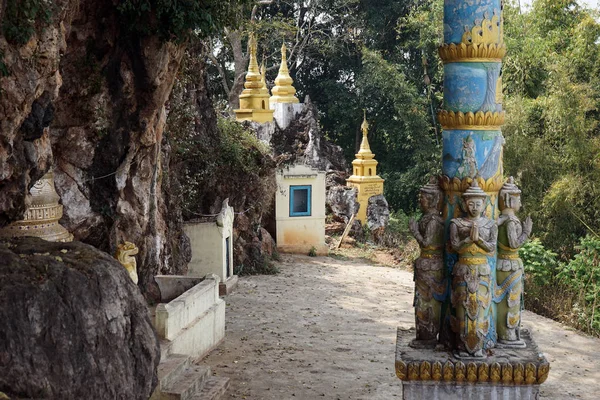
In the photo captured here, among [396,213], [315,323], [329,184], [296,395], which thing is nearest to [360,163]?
[329,184]

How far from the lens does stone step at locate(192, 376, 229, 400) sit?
891 cm

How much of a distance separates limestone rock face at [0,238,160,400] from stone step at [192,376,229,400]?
3050 mm

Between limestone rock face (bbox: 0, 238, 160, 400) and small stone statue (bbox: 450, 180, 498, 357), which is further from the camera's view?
small stone statue (bbox: 450, 180, 498, 357)

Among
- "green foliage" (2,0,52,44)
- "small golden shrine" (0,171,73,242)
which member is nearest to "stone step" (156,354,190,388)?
"small golden shrine" (0,171,73,242)

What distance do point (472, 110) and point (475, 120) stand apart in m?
0.09

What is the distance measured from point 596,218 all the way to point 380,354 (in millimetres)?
7422

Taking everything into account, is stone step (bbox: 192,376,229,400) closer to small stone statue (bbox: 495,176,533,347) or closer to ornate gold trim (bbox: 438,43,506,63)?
small stone statue (bbox: 495,176,533,347)

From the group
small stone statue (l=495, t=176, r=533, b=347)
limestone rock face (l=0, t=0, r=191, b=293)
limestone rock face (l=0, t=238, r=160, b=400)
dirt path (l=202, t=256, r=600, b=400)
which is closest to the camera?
limestone rock face (l=0, t=238, r=160, b=400)

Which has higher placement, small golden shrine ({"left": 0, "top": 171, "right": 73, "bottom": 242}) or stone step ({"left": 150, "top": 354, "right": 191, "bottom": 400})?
small golden shrine ({"left": 0, "top": 171, "right": 73, "bottom": 242})

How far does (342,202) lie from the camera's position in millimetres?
25844

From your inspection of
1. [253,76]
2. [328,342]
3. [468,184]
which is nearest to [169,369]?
[328,342]

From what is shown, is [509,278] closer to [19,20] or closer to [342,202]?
[19,20]

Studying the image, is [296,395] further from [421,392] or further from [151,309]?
[421,392]

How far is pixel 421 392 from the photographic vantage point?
614cm
